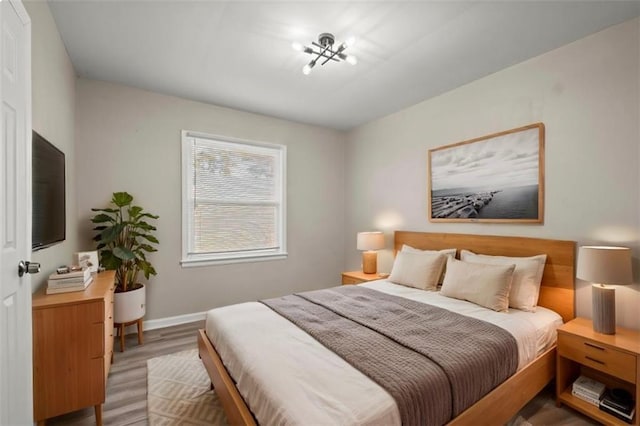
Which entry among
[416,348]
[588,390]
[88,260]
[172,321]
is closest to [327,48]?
[416,348]

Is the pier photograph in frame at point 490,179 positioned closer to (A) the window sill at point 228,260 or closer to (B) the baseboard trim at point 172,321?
(A) the window sill at point 228,260

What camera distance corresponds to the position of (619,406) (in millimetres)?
1810

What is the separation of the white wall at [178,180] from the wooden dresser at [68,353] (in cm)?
157

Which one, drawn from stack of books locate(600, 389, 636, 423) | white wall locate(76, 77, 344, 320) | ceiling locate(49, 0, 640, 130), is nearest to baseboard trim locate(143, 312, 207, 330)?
white wall locate(76, 77, 344, 320)

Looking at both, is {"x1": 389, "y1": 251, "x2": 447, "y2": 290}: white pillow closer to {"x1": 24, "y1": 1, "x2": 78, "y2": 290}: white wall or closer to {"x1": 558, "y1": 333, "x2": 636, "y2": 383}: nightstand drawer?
{"x1": 558, "y1": 333, "x2": 636, "y2": 383}: nightstand drawer

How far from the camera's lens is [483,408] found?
1.52m

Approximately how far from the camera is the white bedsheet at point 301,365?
3.84 feet

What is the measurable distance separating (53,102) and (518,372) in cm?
369

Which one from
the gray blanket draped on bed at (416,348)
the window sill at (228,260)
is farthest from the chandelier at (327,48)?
the window sill at (228,260)

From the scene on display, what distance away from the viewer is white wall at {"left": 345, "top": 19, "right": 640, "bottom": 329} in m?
2.07

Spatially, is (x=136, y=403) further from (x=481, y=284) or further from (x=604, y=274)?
(x=604, y=274)

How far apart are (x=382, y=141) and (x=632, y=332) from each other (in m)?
3.04

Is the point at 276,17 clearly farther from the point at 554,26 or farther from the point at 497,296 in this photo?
the point at 497,296

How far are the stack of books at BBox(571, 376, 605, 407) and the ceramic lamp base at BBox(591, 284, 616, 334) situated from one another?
15.5 inches
